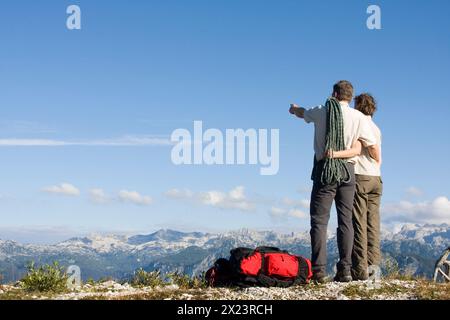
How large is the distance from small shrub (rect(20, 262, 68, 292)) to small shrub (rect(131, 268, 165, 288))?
1712 millimetres

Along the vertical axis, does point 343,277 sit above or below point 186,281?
above

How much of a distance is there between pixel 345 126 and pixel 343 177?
1033 millimetres

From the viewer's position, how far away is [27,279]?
1199 cm

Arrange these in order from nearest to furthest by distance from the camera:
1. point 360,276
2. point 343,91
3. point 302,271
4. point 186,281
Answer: point 302,271 < point 343,91 < point 360,276 < point 186,281

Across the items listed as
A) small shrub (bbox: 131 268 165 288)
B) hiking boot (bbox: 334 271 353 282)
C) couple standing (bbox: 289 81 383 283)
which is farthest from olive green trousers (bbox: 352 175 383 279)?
small shrub (bbox: 131 268 165 288)

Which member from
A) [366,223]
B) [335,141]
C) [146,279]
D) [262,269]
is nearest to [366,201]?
[366,223]

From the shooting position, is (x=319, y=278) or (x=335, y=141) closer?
(x=319, y=278)

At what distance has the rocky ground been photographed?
401 inches

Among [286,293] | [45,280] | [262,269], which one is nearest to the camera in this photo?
[286,293]

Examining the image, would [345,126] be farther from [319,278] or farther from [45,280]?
[45,280]

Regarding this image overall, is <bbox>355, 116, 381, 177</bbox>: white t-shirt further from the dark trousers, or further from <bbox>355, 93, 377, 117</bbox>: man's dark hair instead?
the dark trousers

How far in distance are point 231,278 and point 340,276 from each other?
87.9 inches

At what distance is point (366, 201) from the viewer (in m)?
12.9
